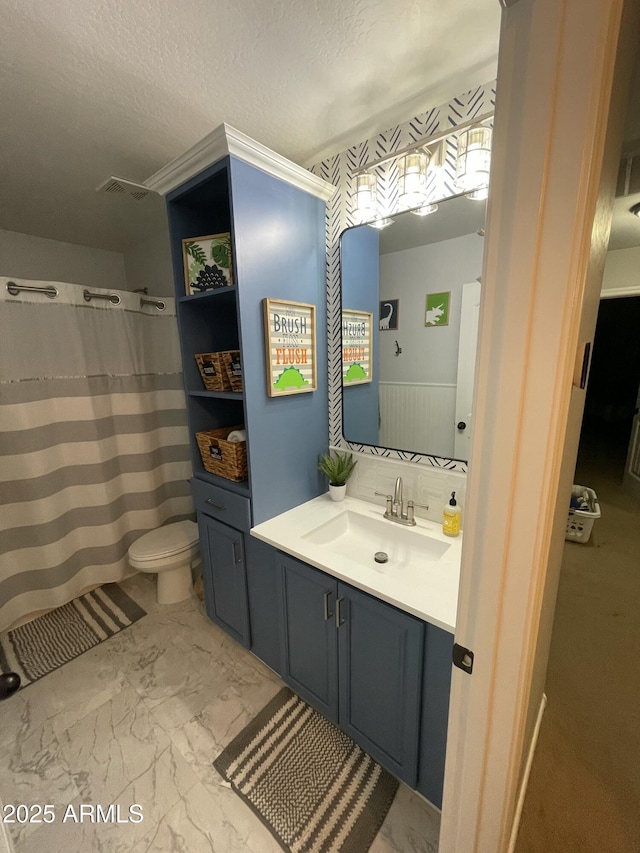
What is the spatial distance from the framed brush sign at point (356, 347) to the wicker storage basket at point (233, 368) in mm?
498

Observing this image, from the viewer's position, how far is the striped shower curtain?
1889 millimetres

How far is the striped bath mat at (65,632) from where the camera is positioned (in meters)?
1.77

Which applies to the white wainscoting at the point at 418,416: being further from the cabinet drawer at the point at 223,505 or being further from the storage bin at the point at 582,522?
the storage bin at the point at 582,522

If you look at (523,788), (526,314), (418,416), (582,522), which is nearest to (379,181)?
(418,416)

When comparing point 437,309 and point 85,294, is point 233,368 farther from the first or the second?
point 85,294

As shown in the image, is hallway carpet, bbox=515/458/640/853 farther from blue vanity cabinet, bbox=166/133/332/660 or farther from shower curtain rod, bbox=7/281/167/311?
shower curtain rod, bbox=7/281/167/311

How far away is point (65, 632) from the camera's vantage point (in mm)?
1975

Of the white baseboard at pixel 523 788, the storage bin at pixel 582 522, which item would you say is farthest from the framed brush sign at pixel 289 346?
the storage bin at pixel 582 522

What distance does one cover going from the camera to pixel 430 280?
4.60 feet

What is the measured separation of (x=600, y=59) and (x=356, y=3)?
0.83 metres

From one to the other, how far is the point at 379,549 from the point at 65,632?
73.3 inches

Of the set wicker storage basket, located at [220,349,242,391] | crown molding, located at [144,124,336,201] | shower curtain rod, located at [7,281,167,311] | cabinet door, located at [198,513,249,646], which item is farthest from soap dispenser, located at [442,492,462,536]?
shower curtain rod, located at [7,281,167,311]

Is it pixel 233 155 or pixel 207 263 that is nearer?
pixel 233 155

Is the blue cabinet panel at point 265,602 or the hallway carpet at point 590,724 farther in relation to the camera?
the blue cabinet panel at point 265,602
